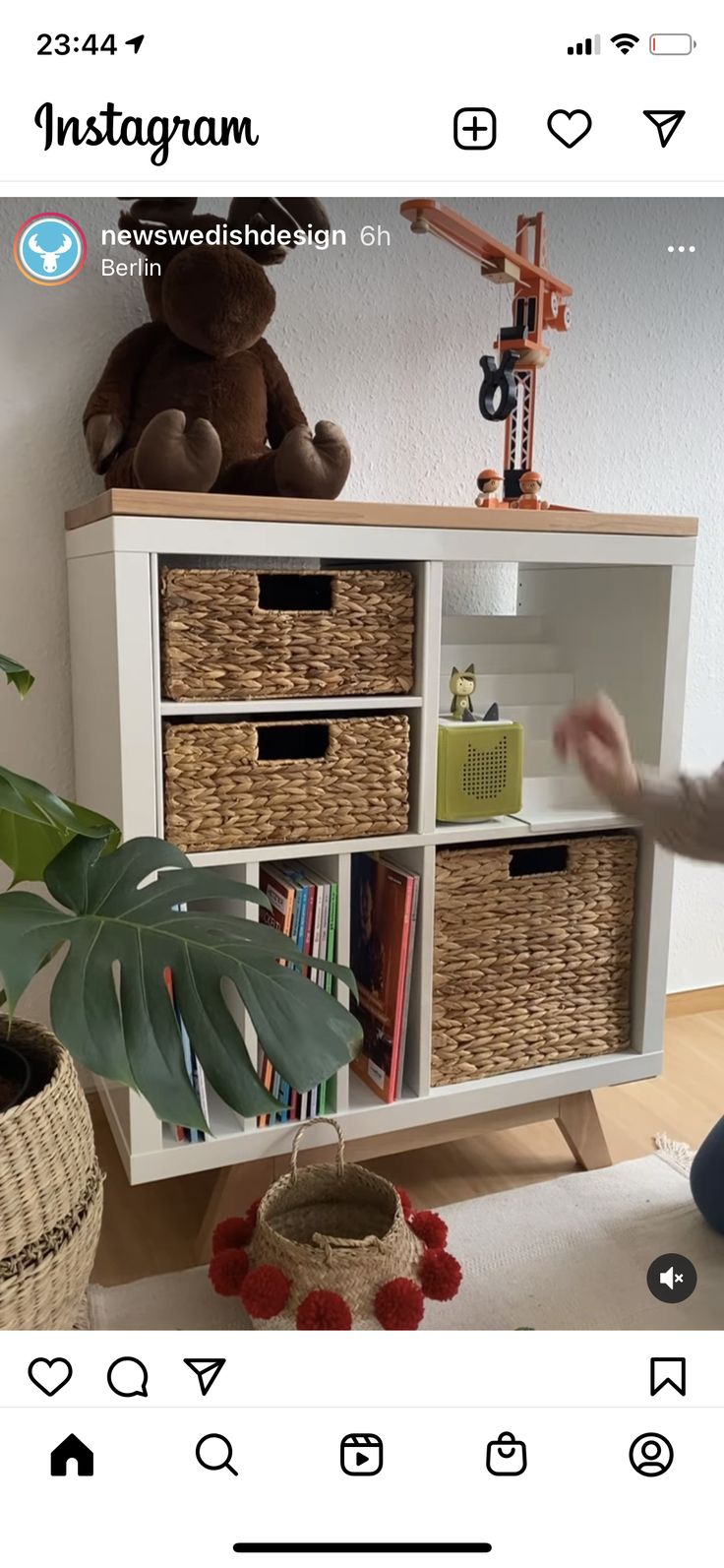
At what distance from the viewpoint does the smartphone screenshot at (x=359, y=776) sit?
0.56 meters

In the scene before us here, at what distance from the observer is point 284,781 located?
3.37 feet

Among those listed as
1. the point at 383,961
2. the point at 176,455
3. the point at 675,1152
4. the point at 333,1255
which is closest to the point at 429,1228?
the point at 333,1255

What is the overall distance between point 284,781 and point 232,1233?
1.45 feet

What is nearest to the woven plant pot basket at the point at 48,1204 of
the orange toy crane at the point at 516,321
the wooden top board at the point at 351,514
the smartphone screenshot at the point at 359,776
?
the smartphone screenshot at the point at 359,776

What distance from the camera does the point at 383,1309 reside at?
0.92 metres
